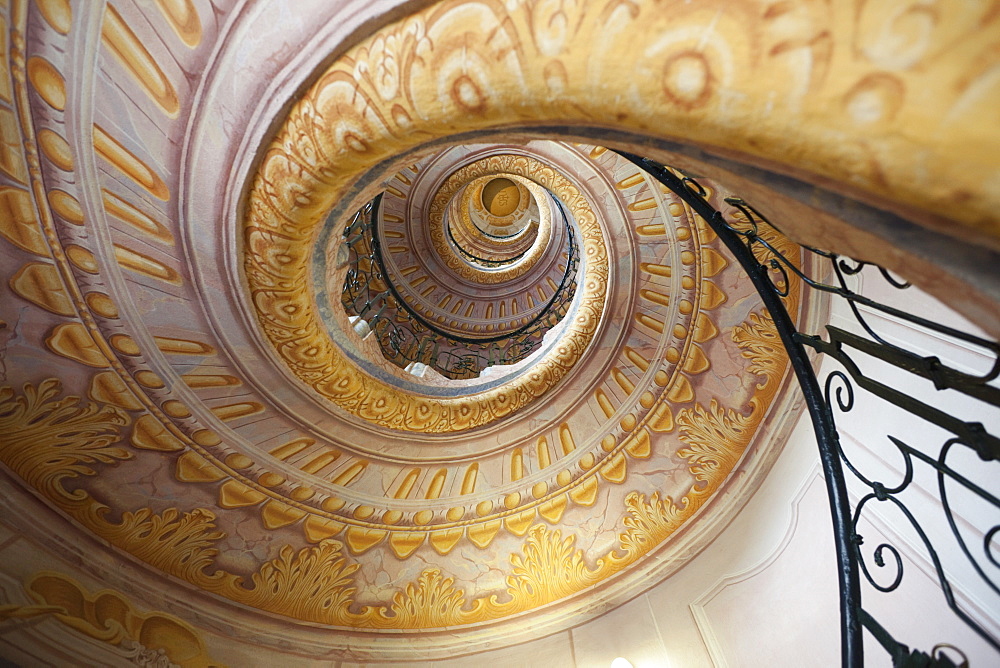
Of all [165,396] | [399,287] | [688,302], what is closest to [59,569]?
[165,396]

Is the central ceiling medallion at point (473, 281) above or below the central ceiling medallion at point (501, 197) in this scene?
below

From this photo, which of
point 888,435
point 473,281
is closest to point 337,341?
point 888,435

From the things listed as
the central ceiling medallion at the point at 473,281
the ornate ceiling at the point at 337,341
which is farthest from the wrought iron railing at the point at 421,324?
the ornate ceiling at the point at 337,341

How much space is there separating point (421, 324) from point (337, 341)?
4.16 meters

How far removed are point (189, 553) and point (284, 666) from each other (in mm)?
1047

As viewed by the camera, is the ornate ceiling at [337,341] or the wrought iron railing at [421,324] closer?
the ornate ceiling at [337,341]

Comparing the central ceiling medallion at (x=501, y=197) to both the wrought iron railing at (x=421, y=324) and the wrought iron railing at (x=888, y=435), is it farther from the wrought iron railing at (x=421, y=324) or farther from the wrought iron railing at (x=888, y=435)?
the wrought iron railing at (x=888, y=435)

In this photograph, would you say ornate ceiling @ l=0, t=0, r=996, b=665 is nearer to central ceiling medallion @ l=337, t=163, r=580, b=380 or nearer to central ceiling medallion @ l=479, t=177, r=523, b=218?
central ceiling medallion @ l=337, t=163, r=580, b=380

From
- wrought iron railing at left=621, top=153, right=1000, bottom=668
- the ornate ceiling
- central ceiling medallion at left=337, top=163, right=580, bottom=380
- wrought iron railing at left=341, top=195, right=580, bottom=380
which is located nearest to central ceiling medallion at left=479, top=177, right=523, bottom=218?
central ceiling medallion at left=337, top=163, right=580, bottom=380

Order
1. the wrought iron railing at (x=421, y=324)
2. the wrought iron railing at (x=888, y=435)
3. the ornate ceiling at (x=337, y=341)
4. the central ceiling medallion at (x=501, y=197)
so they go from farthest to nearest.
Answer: the central ceiling medallion at (x=501, y=197) → the wrought iron railing at (x=421, y=324) → the ornate ceiling at (x=337, y=341) → the wrought iron railing at (x=888, y=435)

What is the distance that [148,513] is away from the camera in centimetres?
285

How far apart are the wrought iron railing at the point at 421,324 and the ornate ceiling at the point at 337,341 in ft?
0.75

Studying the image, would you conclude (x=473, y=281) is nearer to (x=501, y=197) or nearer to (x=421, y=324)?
(x=421, y=324)

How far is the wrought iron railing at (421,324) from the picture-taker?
4.98m
